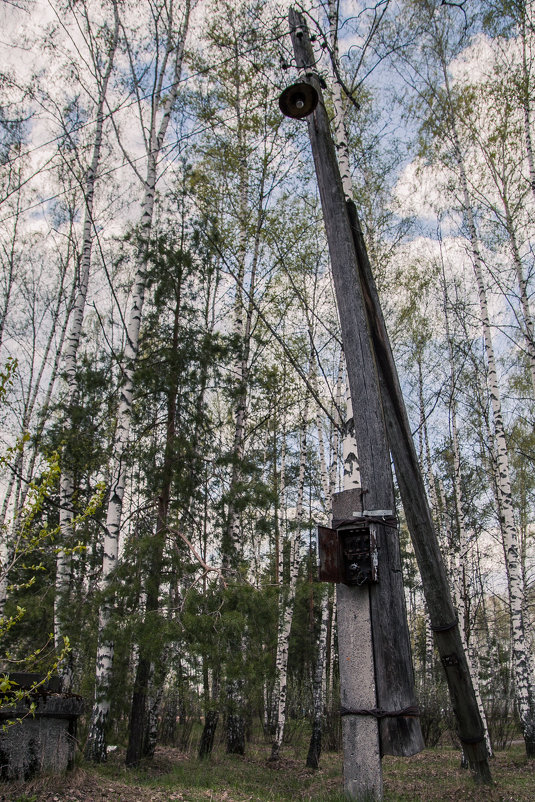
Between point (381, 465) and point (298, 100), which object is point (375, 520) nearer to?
point (381, 465)

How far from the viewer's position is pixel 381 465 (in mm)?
2670

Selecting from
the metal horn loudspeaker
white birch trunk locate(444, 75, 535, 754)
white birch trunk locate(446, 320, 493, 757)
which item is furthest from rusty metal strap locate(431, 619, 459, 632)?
white birch trunk locate(444, 75, 535, 754)

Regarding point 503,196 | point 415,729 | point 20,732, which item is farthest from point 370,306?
→ point 503,196

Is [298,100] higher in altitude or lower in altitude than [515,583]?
higher

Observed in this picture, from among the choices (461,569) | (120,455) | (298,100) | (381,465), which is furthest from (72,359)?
(461,569)

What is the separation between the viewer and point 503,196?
1077cm

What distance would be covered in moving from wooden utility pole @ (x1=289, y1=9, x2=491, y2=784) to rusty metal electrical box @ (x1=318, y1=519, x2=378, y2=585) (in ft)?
0.28

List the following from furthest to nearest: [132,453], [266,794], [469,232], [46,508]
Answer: [46,508] → [469,232] → [132,453] → [266,794]

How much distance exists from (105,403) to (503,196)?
9087mm

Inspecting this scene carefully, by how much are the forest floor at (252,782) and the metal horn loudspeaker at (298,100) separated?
3.65 m

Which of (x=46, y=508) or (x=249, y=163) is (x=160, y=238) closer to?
(x=249, y=163)

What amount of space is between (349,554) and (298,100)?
2.60 metres

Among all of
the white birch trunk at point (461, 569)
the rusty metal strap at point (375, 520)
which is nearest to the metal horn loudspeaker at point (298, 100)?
the rusty metal strap at point (375, 520)

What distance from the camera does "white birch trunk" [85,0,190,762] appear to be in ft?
21.9
